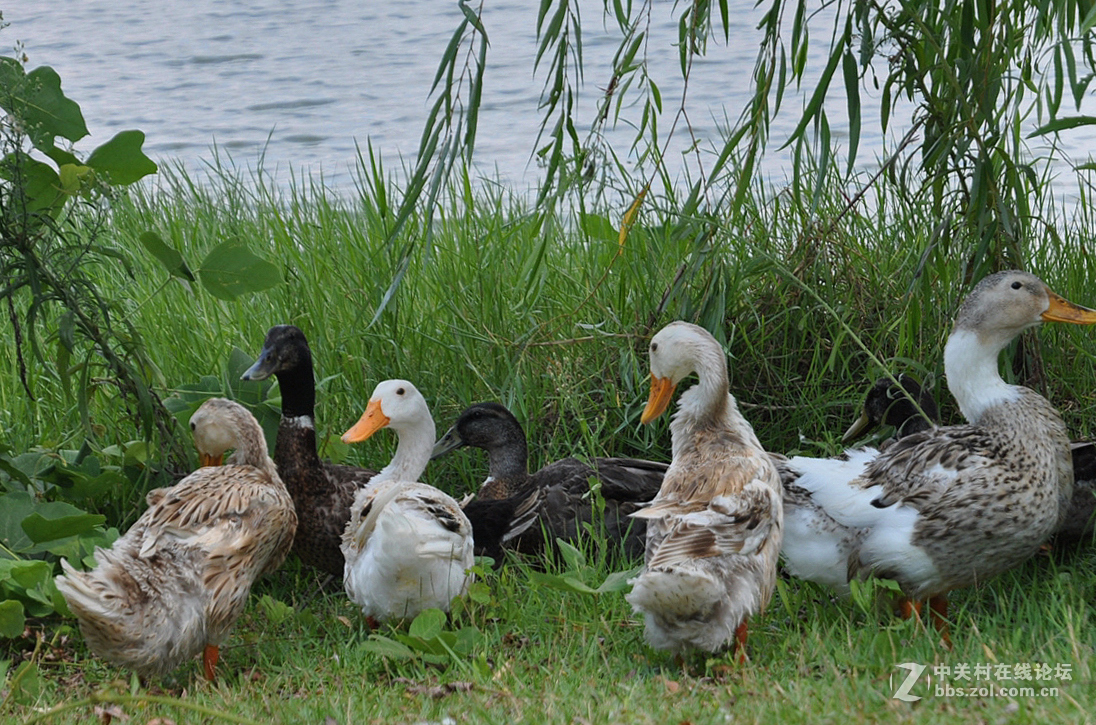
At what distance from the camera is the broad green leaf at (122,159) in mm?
4543

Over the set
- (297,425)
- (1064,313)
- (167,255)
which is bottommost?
(297,425)

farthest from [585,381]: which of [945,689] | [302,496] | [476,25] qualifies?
[945,689]

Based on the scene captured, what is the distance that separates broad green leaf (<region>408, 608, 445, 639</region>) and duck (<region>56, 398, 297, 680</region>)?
58cm

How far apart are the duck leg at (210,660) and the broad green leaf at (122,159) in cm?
170

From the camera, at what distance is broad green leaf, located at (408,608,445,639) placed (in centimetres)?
402

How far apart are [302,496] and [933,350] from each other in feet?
9.01

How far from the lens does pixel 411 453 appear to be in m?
5.12

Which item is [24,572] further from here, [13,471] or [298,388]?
[298,388]

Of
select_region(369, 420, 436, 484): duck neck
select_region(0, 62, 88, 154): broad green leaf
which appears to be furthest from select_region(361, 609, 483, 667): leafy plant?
select_region(0, 62, 88, 154): broad green leaf

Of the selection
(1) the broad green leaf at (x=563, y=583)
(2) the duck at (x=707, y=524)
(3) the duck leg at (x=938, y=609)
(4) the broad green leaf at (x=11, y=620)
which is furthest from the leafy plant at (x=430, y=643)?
(3) the duck leg at (x=938, y=609)

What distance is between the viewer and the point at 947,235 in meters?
4.89

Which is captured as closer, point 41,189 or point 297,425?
point 41,189

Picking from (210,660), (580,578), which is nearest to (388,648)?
(210,660)

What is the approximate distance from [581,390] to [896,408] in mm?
1412
